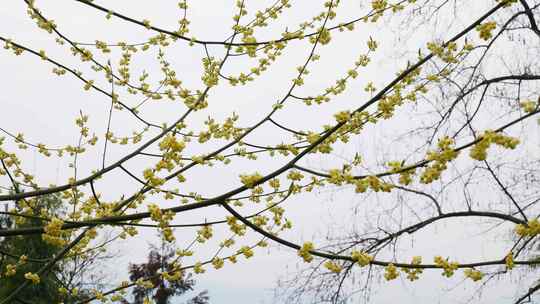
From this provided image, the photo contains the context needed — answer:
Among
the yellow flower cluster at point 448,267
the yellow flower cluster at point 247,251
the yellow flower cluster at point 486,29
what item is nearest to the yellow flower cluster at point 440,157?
the yellow flower cluster at point 448,267

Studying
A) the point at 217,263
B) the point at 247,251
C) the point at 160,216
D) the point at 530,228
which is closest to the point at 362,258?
the point at 530,228

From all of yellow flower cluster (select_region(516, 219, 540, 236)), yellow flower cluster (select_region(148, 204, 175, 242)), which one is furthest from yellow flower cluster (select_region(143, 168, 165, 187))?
yellow flower cluster (select_region(516, 219, 540, 236))

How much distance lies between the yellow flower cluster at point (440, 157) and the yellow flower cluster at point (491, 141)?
82mm

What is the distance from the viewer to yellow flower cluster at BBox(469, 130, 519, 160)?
1654 mm

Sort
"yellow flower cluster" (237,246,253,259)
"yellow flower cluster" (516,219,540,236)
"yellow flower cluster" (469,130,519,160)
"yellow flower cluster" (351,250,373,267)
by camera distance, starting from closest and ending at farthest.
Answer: "yellow flower cluster" (469,130,519,160) → "yellow flower cluster" (516,219,540,236) → "yellow flower cluster" (351,250,373,267) → "yellow flower cluster" (237,246,253,259)

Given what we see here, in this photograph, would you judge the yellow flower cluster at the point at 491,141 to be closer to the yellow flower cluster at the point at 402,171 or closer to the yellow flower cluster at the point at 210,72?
the yellow flower cluster at the point at 402,171

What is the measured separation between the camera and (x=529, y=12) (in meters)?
6.57

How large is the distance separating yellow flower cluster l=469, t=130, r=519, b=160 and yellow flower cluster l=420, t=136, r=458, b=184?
0.08m

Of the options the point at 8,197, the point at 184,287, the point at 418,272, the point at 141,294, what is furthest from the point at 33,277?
the point at 184,287

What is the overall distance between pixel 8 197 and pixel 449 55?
2.49 metres

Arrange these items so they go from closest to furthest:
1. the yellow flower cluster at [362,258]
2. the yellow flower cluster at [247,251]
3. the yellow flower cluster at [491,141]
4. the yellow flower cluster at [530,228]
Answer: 1. the yellow flower cluster at [491,141]
2. the yellow flower cluster at [530,228]
3. the yellow flower cluster at [362,258]
4. the yellow flower cluster at [247,251]

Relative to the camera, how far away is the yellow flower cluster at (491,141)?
1654mm

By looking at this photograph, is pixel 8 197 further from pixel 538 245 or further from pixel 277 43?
pixel 538 245

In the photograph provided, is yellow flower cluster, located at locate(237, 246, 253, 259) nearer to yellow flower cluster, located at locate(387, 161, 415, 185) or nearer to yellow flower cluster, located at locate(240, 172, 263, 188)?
yellow flower cluster, located at locate(240, 172, 263, 188)
